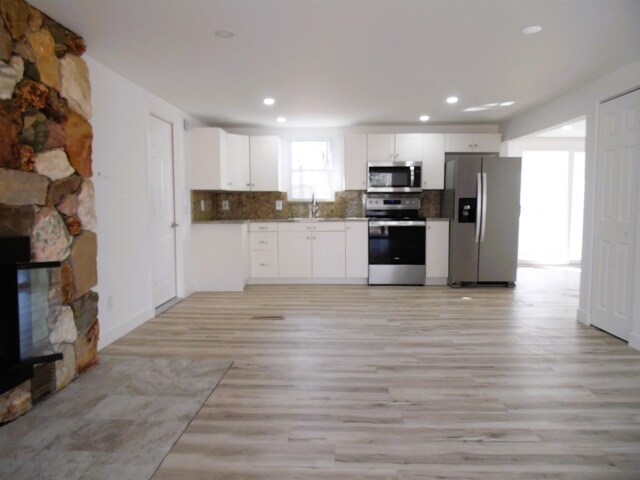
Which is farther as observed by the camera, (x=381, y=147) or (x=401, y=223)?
(x=381, y=147)

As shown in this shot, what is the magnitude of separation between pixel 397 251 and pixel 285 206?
1876mm

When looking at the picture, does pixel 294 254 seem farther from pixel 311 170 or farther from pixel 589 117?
pixel 589 117

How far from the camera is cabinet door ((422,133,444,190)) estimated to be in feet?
19.2

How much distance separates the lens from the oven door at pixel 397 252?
5652 mm

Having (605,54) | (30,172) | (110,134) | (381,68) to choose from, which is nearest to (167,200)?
(110,134)

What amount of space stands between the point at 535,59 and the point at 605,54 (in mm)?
486

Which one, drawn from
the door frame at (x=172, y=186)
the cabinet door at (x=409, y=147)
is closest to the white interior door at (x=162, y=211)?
the door frame at (x=172, y=186)

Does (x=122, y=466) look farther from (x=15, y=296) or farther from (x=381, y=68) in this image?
(x=381, y=68)

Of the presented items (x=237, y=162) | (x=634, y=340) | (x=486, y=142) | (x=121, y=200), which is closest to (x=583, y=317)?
(x=634, y=340)

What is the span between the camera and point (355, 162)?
5.91 metres

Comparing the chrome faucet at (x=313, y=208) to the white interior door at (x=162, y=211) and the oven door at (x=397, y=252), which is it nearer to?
the oven door at (x=397, y=252)

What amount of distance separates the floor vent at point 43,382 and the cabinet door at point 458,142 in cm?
533

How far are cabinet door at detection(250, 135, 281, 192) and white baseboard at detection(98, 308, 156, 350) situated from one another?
8.31 feet

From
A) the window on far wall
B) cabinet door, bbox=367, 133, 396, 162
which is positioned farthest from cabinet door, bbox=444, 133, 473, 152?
the window on far wall
